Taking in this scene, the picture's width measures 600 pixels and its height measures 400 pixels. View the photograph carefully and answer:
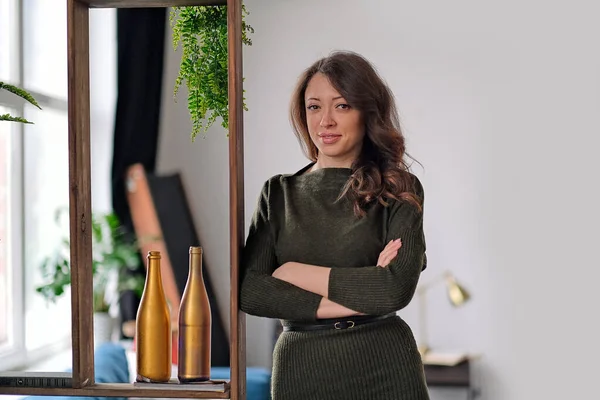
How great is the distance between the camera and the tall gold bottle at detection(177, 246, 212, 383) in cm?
209

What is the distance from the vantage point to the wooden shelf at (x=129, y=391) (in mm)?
2057

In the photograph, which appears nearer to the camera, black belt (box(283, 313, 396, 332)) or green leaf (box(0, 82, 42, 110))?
green leaf (box(0, 82, 42, 110))

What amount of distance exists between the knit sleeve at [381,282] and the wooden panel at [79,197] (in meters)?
0.63

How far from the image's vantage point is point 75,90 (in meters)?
2.14

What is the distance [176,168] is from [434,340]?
2006 millimetres

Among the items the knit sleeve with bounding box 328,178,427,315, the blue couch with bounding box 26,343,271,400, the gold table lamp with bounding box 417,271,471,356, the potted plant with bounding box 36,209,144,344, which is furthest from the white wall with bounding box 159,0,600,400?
the knit sleeve with bounding box 328,178,427,315

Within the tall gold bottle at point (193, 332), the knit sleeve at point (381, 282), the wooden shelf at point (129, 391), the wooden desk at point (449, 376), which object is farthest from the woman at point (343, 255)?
the wooden desk at point (449, 376)

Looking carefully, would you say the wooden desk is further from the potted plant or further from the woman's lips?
the woman's lips

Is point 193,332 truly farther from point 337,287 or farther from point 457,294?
point 457,294

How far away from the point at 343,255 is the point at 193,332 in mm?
436

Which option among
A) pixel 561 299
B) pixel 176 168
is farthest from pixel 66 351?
pixel 561 299

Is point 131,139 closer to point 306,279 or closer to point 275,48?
point 275,48

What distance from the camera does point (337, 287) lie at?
84.7 inches

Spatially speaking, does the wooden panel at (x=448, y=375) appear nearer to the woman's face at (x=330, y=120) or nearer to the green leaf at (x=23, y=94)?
the woman's face at (x=330, y=120)
